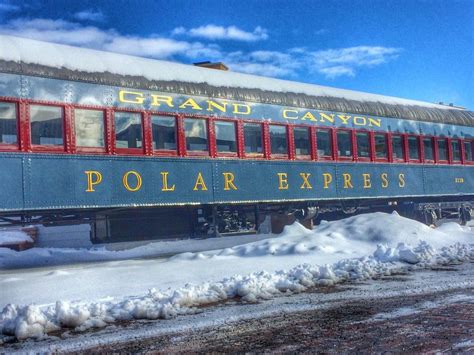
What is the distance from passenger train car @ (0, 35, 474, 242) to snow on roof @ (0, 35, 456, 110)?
0.10 feet

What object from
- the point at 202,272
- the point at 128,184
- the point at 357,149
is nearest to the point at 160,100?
the point at 128,184

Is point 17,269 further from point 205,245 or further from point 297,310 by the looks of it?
point 297,310

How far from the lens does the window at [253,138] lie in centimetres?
1133

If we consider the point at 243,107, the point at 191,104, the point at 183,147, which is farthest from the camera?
the point at 243,107

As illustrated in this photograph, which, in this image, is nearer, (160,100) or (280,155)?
(160,100)

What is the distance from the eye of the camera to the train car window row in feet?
29.3

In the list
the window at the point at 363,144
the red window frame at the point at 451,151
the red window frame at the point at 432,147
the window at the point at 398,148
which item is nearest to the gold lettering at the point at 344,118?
the window at the point at 363,144

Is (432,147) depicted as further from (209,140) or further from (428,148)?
(209,140)

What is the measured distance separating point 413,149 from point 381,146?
4.68ft

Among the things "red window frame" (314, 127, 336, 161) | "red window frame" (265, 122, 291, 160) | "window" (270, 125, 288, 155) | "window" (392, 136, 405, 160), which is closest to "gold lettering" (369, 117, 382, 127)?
"window" (392, 136, 405, 160)

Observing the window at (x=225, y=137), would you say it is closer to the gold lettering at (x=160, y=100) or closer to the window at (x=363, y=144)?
the gold lettering at (x=160, y=100)

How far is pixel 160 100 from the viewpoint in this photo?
1027 cm

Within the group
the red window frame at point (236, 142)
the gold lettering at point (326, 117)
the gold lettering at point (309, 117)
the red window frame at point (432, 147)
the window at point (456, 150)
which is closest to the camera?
the red window frame at point (236, 142)

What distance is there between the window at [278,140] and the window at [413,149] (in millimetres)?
4616
